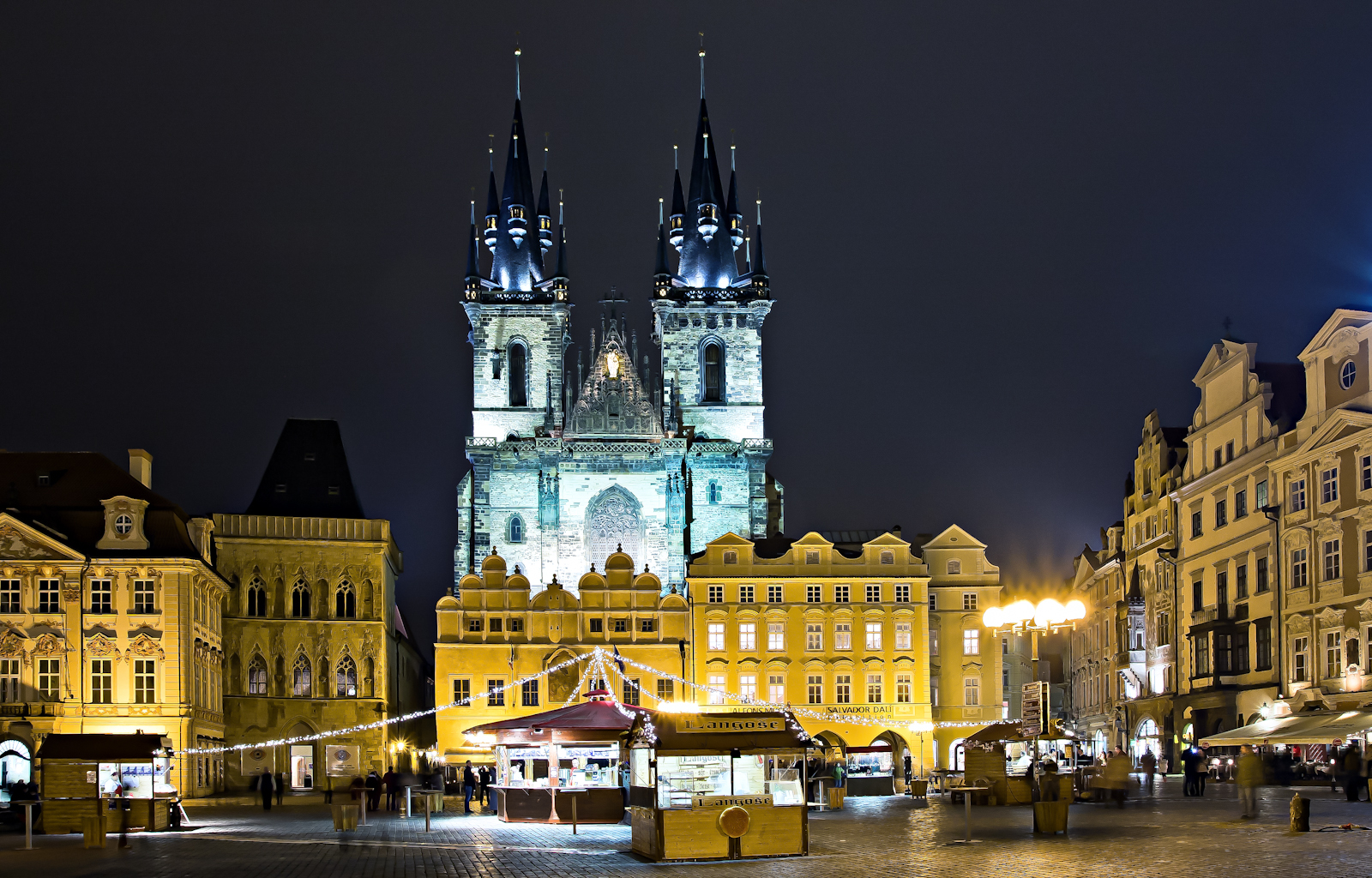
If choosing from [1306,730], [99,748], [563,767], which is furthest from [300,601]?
[1306,730]

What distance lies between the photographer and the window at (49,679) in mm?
56531

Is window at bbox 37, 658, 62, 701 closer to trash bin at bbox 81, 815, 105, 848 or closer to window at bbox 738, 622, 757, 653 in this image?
window at bbox 738, 622, 757, 653

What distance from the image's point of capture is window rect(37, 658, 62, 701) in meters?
56.5

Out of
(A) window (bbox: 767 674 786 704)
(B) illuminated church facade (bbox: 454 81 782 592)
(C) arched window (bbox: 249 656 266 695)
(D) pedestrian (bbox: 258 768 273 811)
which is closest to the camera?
(D) pedestrian (bbox: 258 768 273 811)

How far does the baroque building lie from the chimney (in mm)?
3240

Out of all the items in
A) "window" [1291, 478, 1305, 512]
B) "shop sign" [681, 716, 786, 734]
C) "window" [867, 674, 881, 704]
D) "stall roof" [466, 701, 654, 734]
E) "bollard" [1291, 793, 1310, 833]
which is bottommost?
"window" [867, 674, 881, 704]

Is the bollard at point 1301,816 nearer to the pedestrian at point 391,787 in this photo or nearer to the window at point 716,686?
the pedestrian at point 391,787

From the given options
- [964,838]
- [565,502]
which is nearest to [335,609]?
[565,502]

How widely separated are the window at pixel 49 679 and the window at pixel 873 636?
3109 centimetres

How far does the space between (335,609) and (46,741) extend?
34669 millimetres

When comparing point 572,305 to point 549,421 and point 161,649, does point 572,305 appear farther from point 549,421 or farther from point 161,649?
point 161,649

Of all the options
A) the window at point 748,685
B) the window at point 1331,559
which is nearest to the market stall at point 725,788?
the window at point 1331,559

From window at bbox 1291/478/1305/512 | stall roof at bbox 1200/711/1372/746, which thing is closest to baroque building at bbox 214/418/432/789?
stall roof at bbox 1200/711/1372/746

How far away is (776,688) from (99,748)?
125 feet
